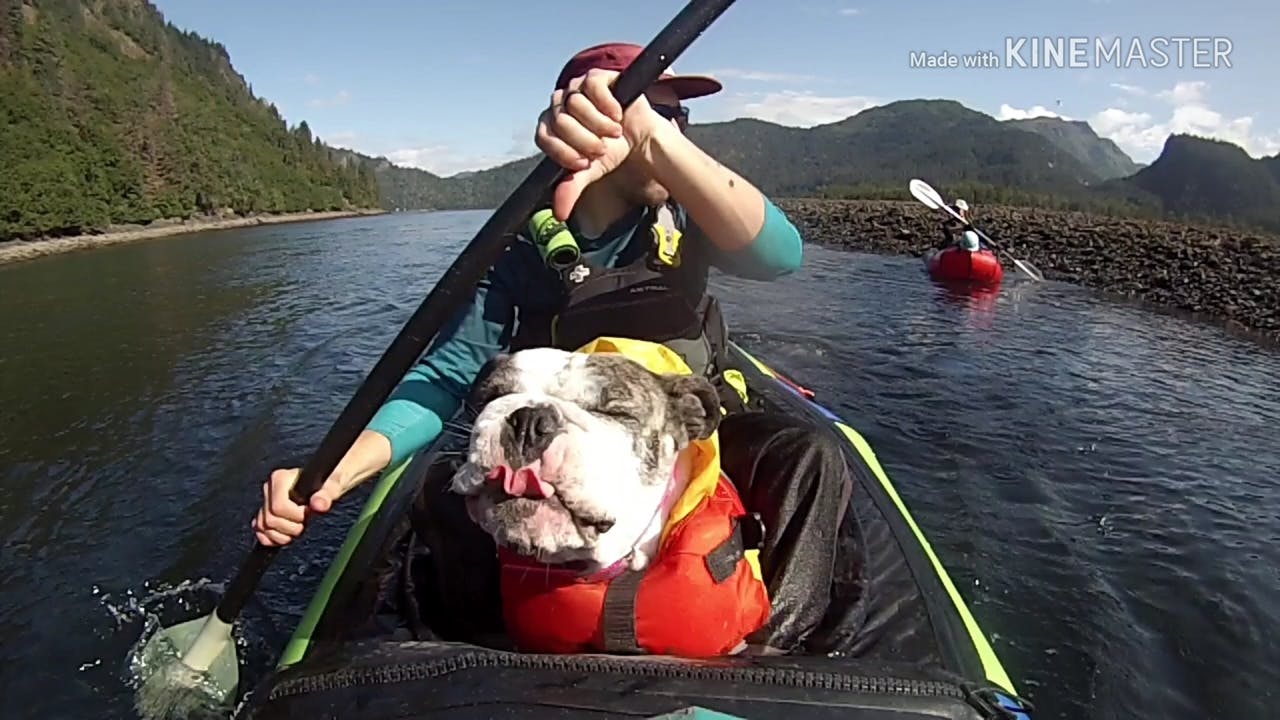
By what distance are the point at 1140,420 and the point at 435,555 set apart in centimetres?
798

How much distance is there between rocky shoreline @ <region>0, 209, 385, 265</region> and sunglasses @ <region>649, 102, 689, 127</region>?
Answer: 1397 inches

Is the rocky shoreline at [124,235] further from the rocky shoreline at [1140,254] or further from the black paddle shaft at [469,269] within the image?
the black paddle shaft at [469,269]

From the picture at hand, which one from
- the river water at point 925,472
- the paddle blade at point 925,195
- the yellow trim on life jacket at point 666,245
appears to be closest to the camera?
the yellow trim on life jacket at point 666,245

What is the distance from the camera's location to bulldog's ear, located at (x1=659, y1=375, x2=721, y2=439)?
215 centimetres

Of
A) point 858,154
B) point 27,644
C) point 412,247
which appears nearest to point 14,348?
point 27,644

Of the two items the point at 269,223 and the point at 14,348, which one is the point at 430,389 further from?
the point at 269,223

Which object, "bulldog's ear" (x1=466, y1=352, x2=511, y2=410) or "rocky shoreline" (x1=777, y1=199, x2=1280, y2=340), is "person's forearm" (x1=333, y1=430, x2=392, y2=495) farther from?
"rocky shoreline" (x1=777, y1=199, x2=1280, y2=340)

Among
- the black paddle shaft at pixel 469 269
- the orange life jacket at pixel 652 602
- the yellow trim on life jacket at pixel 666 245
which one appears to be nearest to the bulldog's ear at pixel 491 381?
the black paddle shaft at pixel 469 269

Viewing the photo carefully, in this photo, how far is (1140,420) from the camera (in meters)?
8.56

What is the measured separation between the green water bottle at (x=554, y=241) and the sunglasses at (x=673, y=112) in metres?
0.50

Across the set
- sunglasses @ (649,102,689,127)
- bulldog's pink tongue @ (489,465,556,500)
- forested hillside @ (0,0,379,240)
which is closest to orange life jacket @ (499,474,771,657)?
bulldog's pink tongue @ (489,465,556,500)

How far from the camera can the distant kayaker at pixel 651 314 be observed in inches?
101

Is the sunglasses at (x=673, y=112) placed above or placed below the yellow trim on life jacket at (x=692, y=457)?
above

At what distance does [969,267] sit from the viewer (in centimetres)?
1833
